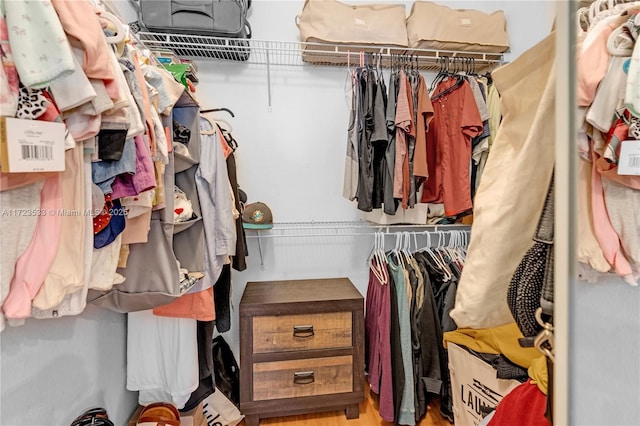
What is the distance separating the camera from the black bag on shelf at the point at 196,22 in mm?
1605

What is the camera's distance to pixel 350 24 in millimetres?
1811

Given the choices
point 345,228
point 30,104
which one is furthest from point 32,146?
point 345,228

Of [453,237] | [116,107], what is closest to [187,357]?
[116,107]

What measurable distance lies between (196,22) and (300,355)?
5.56 ft

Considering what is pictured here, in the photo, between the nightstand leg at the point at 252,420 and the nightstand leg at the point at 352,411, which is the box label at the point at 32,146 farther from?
the nightstand leg at the point at 352,411

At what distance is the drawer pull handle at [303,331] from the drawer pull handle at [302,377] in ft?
0.58

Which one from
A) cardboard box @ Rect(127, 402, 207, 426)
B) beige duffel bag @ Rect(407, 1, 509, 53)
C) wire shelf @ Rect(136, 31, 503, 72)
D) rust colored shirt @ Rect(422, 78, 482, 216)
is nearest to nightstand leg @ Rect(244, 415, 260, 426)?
cardboard box @ Rect(127, 402, 207, 426)

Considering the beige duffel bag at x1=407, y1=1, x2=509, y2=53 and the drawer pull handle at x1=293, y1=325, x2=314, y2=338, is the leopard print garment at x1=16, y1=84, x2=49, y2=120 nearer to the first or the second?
the drawer pull handle at x1=293, y1=325, x2=314, y2=338

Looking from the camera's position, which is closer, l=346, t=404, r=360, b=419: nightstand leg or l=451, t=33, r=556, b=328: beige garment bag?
l=451, t=33, r=556, b=328: beige garment bag

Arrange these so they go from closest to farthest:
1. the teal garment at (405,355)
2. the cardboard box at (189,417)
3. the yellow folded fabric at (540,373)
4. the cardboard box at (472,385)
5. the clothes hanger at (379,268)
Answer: the yellow folded fabric at (540,373) → the cardboard box at (472,385) → the cardboard box at (189,417) → the teal garment at (405,355) → the clothes hanger at (379,268)

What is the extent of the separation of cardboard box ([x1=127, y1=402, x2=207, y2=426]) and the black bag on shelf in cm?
170

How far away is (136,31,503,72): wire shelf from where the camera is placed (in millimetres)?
1749

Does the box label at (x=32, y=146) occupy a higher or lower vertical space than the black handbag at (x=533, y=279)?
higher

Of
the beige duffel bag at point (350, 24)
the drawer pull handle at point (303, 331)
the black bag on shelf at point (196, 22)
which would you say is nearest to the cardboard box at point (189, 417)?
the drawer pull handle at point (303, 331)
